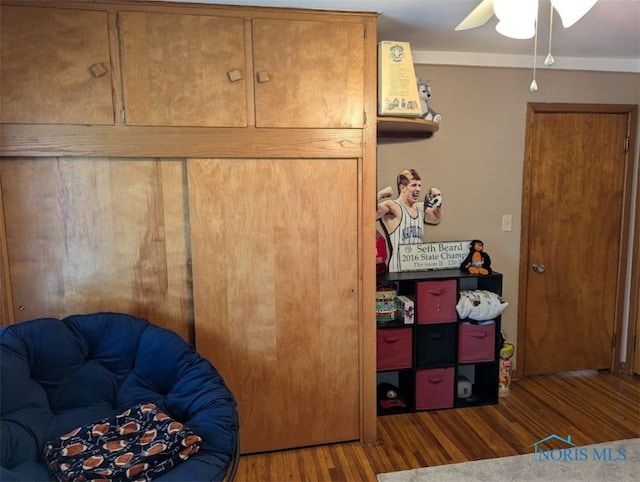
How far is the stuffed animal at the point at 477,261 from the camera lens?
8.77ft

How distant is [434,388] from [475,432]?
337 millimetres

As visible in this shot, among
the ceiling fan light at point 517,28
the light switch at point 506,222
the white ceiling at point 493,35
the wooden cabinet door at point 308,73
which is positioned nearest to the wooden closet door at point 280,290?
the wooden cabinet door at point 308,73

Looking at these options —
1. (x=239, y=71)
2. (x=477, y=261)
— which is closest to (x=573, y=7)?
(x=239, y=71)

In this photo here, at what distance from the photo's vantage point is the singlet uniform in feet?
8.91

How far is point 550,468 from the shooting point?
2.10m

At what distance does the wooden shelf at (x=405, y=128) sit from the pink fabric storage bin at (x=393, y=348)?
123 cm

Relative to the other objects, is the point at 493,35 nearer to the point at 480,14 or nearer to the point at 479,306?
the point at 480,14

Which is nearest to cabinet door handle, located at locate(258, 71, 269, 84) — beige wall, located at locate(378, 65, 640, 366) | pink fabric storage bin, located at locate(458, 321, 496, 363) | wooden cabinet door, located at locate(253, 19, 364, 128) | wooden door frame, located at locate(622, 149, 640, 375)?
wooden cabinet door, located at locate(253, 19, 364, 128)

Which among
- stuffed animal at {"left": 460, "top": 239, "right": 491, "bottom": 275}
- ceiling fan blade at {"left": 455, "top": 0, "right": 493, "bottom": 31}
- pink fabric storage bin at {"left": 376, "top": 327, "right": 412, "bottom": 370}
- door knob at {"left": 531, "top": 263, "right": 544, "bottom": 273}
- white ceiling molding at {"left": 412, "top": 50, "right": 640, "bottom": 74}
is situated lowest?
pink fabric storage bin at {"left": 376, "top": 327, "right": 412, "bottom": 370}

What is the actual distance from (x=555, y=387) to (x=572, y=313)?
0.57 metres

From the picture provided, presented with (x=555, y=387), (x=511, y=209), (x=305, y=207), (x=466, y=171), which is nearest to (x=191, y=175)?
(x=305, y=207)

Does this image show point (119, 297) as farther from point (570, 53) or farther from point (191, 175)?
point (570, 53)

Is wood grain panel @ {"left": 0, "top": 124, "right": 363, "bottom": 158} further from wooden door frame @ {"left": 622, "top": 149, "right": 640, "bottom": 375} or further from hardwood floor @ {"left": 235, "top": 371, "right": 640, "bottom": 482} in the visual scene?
wooden door frame @ {"left": 622, "top": 149, "right": 640, "bottom": 375}

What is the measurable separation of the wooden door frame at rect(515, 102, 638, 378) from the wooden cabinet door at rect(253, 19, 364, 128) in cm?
149
